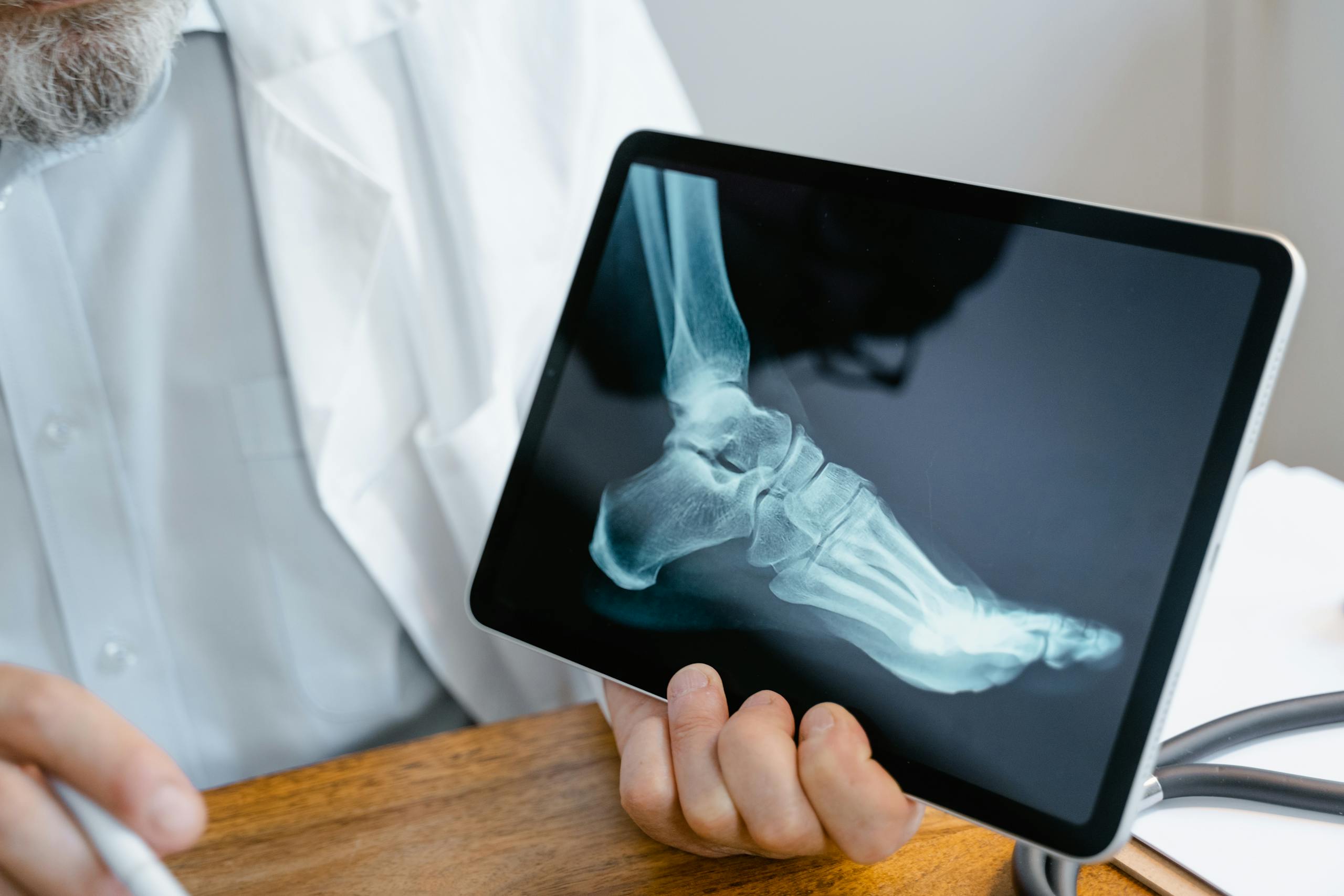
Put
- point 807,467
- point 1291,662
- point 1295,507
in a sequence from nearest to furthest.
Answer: point 807,467, point 1291,662, point 1295,507

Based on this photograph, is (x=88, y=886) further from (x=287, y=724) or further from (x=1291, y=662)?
(x=1291, y=662)

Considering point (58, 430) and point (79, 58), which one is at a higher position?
point (79, 58)

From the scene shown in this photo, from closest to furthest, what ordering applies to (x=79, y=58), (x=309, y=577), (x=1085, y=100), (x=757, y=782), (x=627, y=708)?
(x=757, y=782), (x=627, y=708), (x=79, y=58), (x=309, y=577), (x=1085, y=100)

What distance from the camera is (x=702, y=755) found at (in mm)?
371

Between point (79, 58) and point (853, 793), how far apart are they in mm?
598

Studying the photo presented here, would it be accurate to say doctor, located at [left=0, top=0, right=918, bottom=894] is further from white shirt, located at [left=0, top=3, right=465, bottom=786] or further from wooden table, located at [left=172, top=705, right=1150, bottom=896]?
wooden table, located at [left=172, top=705, right=1150, bottom=896]

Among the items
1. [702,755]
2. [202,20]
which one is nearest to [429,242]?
[202,20]

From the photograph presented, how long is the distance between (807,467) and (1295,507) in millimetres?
421

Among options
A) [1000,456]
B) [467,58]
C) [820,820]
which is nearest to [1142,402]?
[1000,456]

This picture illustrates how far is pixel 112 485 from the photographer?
623 mm

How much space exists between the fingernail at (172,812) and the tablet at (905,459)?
0.20 metres

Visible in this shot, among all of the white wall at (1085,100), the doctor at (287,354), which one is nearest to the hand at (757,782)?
the doctor at (287,354)

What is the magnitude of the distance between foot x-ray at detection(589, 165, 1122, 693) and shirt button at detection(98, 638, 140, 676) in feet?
1.30

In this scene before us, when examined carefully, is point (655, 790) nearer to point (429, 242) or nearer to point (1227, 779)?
point (1227, 779)
